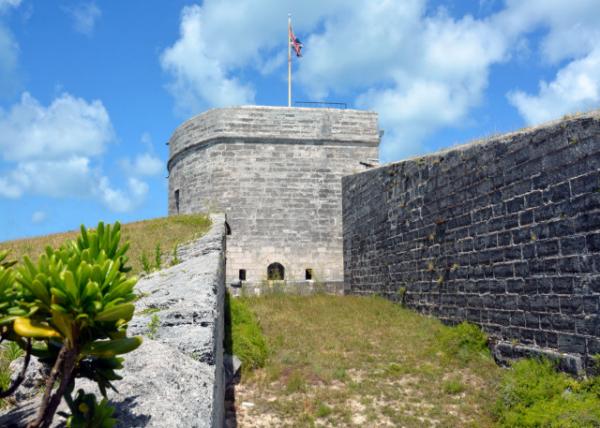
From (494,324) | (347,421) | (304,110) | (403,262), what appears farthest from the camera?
(304,110)

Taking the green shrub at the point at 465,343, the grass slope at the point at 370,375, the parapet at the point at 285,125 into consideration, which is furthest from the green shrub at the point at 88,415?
the parapet at the point at 285,125

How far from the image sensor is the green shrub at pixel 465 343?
8174mm

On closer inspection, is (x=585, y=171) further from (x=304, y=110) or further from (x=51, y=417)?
(x=304, y=110)

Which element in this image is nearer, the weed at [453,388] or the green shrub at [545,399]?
the green shrub at [545,399]

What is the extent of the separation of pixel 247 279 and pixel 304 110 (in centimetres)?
610

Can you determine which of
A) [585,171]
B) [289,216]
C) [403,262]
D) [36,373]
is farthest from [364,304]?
[36,373]

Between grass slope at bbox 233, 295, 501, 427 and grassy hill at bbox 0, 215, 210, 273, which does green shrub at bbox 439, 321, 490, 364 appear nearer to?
grass slope at bbox 233, 295, 501, 427

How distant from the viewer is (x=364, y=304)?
1227cm

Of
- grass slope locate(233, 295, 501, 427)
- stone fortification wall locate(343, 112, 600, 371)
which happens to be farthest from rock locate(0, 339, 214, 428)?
stone fortification wall locate(343, 112, 600, 371)

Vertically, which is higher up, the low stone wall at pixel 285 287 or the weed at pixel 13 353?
the low stone wall at pixel 285 287

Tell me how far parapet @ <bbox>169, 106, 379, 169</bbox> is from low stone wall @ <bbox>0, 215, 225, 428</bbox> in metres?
13.3

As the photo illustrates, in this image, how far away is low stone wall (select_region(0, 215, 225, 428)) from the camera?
2.18 m

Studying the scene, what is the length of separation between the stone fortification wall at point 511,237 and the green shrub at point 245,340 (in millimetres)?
3643

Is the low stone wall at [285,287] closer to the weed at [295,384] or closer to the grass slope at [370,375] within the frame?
the grass slope at [370,375]
